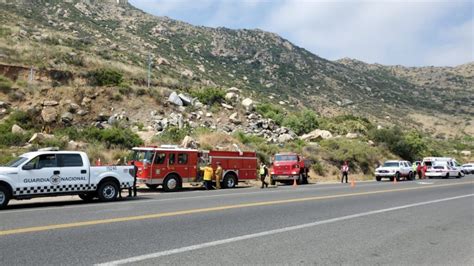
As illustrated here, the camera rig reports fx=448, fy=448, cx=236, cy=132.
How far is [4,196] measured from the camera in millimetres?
13875

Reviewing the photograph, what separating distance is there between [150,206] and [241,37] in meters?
95.2

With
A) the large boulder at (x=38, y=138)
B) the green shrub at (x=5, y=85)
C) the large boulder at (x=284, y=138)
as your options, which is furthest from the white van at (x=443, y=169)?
the green shrub at (x=5, y=85)

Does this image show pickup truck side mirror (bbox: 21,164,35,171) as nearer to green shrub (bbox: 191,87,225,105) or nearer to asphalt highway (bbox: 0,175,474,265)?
asphalt highway (bbox: 0,175,474,265)

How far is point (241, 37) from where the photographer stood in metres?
106

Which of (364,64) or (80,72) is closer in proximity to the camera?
(80,72)

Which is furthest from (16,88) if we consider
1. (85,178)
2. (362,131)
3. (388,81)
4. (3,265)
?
(388,81)

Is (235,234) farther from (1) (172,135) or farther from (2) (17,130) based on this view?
(2) (17,130)

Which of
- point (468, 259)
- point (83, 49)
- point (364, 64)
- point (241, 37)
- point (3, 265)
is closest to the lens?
point (3, 265)

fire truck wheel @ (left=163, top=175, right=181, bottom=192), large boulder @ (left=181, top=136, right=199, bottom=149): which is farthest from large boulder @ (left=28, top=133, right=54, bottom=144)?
fire truck wheel @ (left=163, top=175, right=181, bottom=192)

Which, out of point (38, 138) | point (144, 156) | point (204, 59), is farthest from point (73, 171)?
point (204, 59)

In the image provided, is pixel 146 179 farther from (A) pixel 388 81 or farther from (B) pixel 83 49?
(A) pixel 388 81

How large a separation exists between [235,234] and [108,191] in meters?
8.47

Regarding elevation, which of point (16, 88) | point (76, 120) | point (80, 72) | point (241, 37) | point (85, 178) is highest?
point (241, 37)

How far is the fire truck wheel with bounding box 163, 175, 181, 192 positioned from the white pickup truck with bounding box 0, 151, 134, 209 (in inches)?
202
